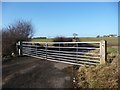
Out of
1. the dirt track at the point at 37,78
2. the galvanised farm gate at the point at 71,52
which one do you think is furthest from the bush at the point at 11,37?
the dirt track at the point at 37,78

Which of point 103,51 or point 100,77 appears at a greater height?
point 103,51

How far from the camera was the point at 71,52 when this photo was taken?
1312 cm

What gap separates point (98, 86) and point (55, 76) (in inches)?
95.9

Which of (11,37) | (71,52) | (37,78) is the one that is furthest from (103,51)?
(11,37)

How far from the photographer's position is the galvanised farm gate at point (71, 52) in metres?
11.0

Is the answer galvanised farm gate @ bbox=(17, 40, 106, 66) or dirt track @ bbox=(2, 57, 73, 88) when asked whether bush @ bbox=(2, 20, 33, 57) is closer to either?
galvanised farm gate @ bbox=(17, 40, 106, 66)

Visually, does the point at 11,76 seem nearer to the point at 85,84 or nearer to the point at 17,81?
the point at 17,81

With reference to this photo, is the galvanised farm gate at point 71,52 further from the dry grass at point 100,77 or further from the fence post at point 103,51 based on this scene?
the dry grass at point 100,77

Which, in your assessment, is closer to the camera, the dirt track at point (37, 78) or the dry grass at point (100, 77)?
the dry grass at point (100, 77)

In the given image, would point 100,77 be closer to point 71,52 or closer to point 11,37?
point 71,52

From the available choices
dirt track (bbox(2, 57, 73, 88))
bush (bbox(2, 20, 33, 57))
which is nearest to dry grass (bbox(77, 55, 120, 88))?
dirt track (bbox(2, 57, 73, 88))

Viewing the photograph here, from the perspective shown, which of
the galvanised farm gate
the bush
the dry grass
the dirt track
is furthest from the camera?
the bush

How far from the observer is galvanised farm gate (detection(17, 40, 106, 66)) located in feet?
36.2

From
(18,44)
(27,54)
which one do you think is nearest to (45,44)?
(27,54)
